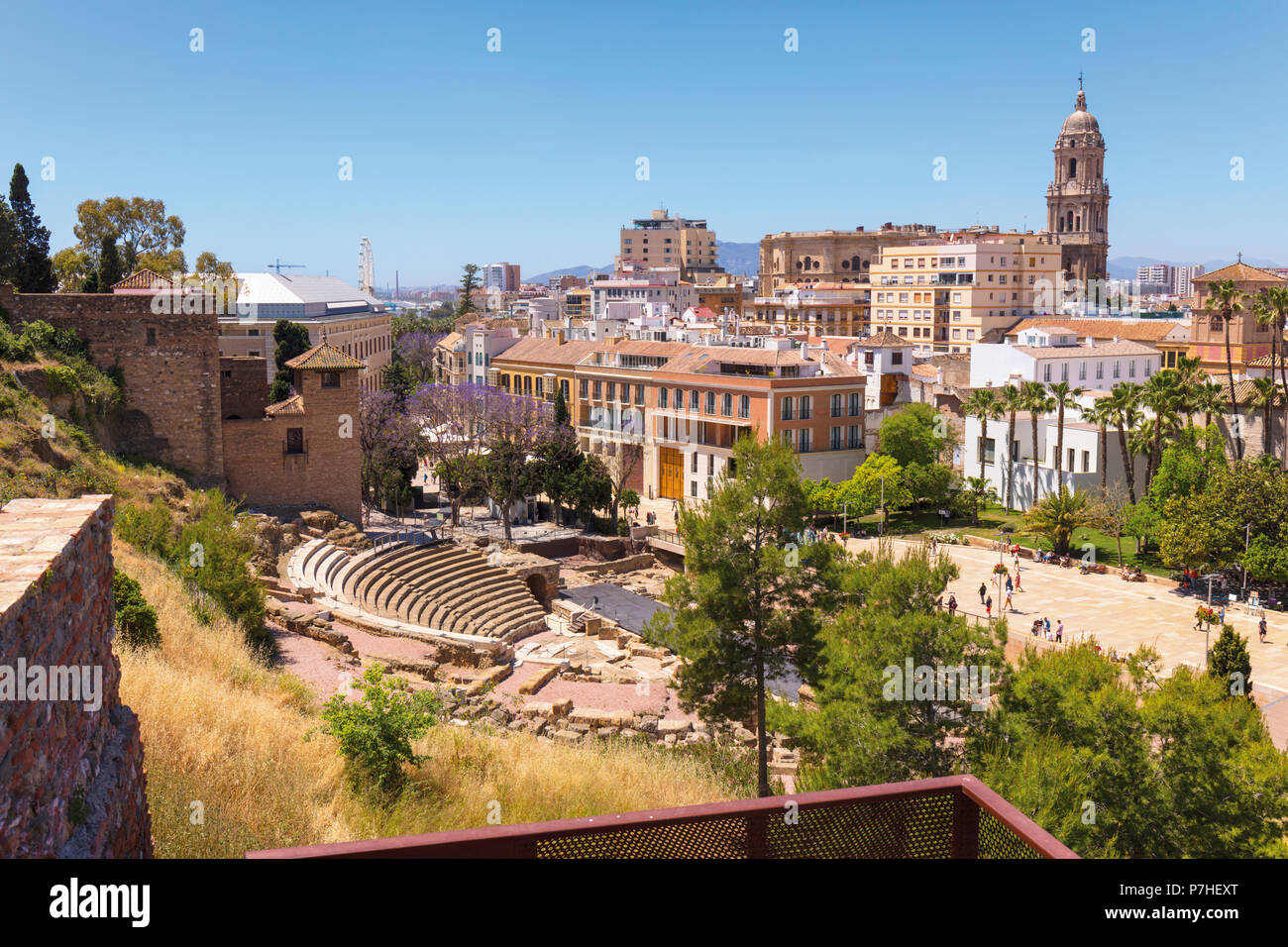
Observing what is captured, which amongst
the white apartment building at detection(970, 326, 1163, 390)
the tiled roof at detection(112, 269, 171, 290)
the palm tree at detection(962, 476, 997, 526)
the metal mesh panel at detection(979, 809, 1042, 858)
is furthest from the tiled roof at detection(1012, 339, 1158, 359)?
the metal mesh panel at detection(979, 809, 1042, 858)

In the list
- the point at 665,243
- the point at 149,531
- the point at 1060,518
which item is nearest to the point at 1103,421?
the point at 1060,518

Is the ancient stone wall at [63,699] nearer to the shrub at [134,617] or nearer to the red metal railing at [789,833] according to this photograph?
the red metal railing at [789,833]

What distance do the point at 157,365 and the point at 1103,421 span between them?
37.4 meters

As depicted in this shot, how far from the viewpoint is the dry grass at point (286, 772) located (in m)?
8.81

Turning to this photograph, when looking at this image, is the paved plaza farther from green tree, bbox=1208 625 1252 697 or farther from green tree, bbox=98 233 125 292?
green tree, bbox=98 233 125 292

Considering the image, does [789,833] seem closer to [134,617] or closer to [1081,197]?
[134,617]

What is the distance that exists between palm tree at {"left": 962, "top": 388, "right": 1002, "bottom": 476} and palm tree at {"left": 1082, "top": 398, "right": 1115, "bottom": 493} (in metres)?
4.12

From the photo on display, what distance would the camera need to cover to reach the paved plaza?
27.9 m

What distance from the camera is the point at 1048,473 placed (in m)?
48.2

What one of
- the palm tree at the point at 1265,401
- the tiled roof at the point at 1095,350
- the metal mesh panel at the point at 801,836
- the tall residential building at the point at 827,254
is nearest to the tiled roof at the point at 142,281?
the metal mesh panel at the point at 801,836

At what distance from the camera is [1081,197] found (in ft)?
388

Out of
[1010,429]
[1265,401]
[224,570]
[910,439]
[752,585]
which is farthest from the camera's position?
[910,439]
